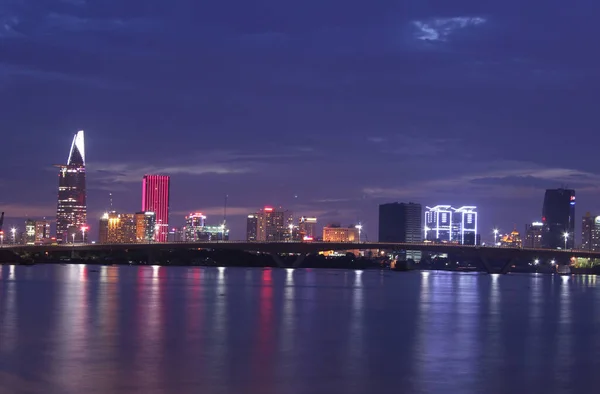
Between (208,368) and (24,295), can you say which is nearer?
(208,368)

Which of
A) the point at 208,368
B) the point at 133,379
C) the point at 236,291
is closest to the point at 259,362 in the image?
the point at 208,368

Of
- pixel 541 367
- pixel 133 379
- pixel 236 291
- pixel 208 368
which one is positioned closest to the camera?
pixel 133 379

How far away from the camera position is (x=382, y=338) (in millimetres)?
52375

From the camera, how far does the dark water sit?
35.3m

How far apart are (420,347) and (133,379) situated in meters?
18.3

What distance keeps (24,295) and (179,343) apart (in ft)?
142

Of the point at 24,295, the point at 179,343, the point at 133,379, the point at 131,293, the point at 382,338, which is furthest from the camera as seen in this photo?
the point at 131,293

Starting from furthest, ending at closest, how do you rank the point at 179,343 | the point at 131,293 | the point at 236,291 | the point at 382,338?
the point at 236,291 < the point at 131,293 < the point at 382,338 < the point at 179,343

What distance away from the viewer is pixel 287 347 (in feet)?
152

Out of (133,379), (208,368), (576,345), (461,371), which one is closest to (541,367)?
(461,371)

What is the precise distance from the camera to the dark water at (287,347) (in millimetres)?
35344

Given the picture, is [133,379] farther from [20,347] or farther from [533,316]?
[533,316]

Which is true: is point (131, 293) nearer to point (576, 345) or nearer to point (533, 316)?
point (533, 316)

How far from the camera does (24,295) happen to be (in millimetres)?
85875
